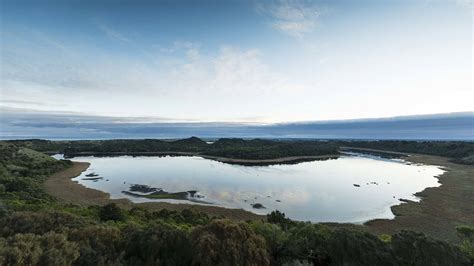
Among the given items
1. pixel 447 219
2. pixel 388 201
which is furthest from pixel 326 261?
pixel 388 201

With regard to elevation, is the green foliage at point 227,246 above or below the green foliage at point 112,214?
above

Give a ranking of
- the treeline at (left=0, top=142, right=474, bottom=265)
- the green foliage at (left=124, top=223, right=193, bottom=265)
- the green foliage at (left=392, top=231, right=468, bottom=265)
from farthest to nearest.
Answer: the green foliage at (left=392, top=231, right=468, bottom=265) → the green foliage at (left=124, top=223, right=193, bottom=265) → the treeline at (left=0, top=142, right=474, bottom=265)

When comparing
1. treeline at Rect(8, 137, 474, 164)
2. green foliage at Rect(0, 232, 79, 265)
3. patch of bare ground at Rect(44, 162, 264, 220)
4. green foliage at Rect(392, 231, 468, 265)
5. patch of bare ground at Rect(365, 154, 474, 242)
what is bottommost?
treeline at Rect(8, 137, 474, 164)

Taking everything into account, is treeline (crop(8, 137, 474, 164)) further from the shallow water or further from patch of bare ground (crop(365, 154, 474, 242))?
patch of bare ground (crop(365, 154, 474, 242))

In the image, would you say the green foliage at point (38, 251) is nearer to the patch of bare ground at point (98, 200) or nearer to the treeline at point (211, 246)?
the treeline at point (211, 246)

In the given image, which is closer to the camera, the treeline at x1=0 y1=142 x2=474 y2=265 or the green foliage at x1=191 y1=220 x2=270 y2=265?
the treeline at x1=0 y1=142 x2=474 y2=265

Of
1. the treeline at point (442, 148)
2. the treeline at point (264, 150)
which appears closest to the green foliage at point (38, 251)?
the treeline at point (264, 150)

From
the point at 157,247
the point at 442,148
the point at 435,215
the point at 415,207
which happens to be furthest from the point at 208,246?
the point at 442,148

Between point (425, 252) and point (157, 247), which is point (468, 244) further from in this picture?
point (157, 247)

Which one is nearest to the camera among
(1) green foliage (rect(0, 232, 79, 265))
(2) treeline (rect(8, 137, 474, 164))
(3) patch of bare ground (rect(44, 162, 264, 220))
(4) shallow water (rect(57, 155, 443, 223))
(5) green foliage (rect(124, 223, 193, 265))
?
(1) green foliage (rect(0, 232, 79, 265))

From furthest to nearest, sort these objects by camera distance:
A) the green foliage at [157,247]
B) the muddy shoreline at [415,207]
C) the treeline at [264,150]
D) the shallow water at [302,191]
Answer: the treeline at [264,150] < the shallow water at [302,191] < the muddy shoreline at [415,207] < the green foliage at [157,247]

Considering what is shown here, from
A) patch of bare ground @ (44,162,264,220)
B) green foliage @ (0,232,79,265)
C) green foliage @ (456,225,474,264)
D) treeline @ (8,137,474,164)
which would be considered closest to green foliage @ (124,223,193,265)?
green foliage @ (0,232,79,265)
